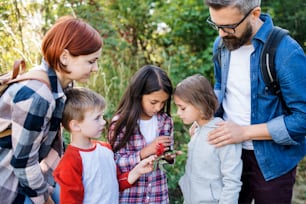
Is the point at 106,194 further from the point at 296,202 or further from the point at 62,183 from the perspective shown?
the point at 296,202

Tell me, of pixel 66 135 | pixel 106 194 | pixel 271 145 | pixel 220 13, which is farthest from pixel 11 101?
pixel 66 135

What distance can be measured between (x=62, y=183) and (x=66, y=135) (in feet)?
6.16

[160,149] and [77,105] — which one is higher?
[77,105]

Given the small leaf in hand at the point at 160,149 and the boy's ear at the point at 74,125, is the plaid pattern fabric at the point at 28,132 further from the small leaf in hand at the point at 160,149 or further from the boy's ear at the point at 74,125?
the small leaf in hand at the point at 160,149

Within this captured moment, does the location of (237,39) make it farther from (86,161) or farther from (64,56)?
(86,161)

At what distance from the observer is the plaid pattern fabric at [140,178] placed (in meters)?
2.70

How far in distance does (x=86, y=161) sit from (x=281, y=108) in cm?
122

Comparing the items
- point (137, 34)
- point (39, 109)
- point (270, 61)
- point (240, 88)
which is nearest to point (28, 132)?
point (39, 109)

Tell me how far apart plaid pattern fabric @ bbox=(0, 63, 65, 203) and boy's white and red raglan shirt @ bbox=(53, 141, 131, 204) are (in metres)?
0.12

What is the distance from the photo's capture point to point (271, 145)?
2.50 metres

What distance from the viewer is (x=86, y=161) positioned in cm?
244

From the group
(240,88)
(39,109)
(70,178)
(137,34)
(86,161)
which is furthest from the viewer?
(137,34)

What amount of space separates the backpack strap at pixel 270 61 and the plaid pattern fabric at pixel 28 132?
118 centimetres

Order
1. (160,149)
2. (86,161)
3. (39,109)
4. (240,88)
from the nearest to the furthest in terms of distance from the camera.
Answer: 1. (39,109)
2. (86,161)
3. (240,88)
4. (160,149)
